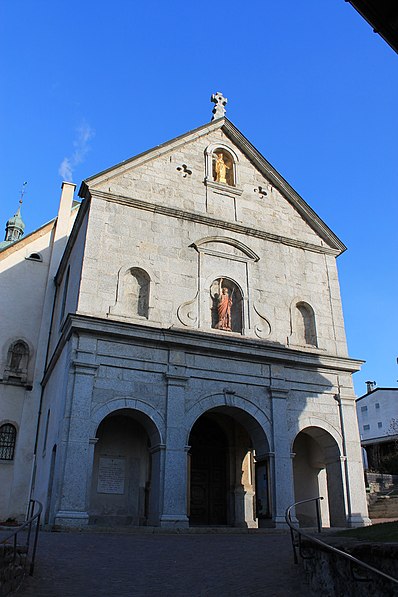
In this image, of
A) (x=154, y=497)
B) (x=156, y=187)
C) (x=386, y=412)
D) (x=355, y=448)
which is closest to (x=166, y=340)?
(x=154, y=497)

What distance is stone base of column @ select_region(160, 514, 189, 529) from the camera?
14633mm

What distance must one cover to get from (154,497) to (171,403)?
2.63 m

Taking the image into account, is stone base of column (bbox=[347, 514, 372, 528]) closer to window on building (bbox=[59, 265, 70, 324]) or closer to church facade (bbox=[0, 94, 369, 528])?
church facade (bbox=[0, 94, 369, 528])

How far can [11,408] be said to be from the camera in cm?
2108

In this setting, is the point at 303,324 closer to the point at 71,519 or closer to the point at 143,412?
the point at 143,412

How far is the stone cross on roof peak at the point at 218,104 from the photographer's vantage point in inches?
894

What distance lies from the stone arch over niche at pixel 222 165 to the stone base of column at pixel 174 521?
12.0 metres

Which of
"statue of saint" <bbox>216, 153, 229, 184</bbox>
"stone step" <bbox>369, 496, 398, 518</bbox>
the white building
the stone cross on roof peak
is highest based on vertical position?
the stone cross on roof peak

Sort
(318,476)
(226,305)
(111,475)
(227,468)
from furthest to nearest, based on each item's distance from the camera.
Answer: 1. (318,476)
2. (227,468)
3. (226,305)
4. (111,475)

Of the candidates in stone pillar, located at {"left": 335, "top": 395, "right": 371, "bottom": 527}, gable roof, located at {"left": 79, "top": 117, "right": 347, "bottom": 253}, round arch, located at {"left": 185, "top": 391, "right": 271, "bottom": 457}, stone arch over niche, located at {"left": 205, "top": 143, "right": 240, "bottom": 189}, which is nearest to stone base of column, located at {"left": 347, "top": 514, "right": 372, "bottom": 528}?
stone pillar, located at {"left": 335, "top": 395, "right": 371, "bottom": 527}

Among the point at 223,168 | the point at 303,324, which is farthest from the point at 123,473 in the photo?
the point at 223,168

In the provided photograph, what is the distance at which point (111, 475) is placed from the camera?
647 inches

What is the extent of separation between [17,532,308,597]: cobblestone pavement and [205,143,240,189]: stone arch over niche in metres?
13.9

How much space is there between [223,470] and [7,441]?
817cm
